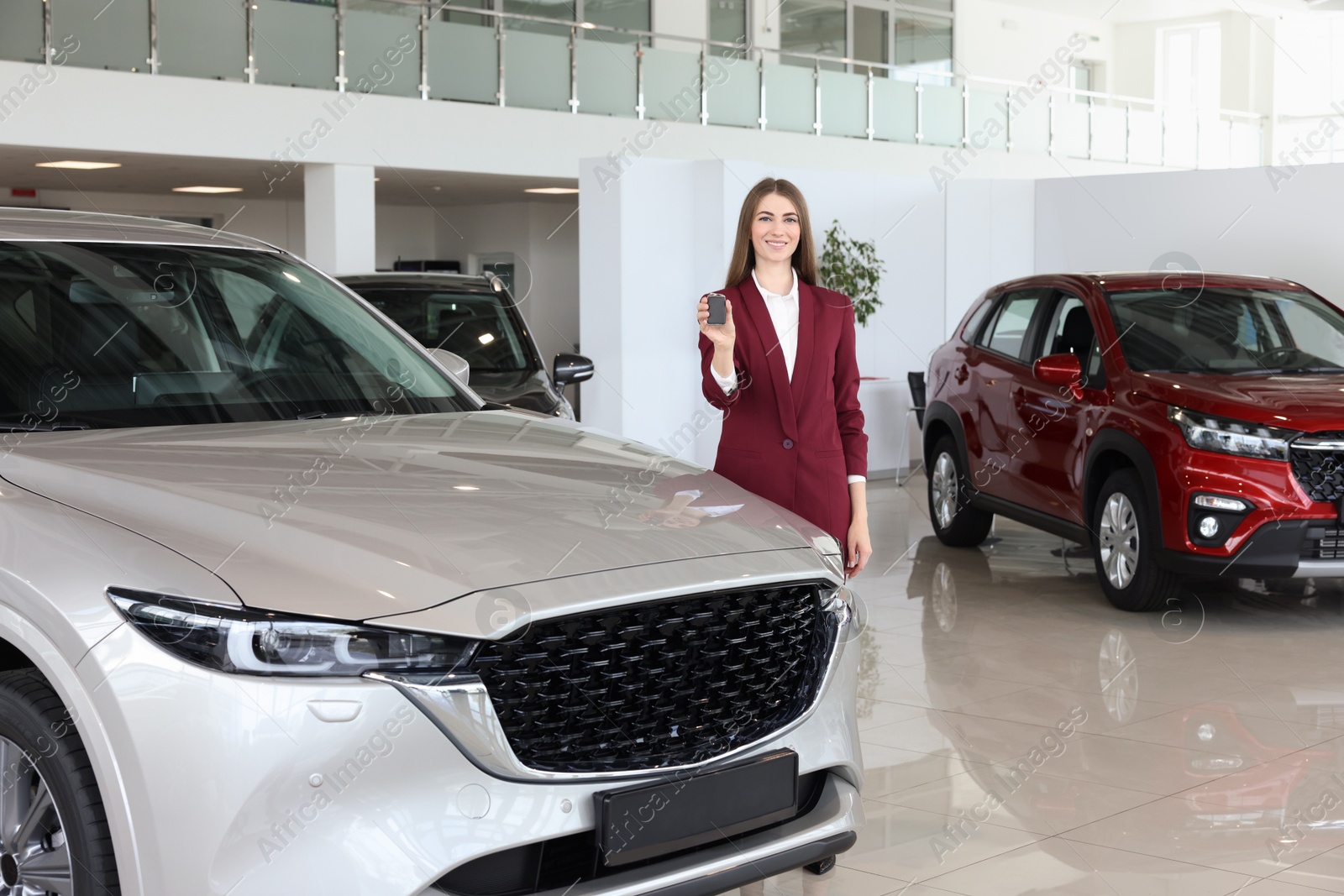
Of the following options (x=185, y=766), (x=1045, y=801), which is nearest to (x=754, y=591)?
(x=185, y=766)

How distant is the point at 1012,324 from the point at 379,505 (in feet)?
18.8

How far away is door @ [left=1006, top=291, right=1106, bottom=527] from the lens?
650cm

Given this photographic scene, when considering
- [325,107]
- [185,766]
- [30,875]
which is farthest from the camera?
[325,107]

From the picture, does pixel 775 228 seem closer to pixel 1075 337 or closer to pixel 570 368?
pixel 570 368

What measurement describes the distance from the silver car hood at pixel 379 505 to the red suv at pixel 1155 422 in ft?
11.5

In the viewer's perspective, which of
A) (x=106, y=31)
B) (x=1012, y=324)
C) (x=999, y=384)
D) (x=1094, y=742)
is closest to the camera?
(x=1094, y=742)

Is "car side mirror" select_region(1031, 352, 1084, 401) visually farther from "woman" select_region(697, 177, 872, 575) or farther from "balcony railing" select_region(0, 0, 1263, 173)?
"balcony railing" select_region(0, 0, 1263, 173)

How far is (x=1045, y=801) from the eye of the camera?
3.85 metres

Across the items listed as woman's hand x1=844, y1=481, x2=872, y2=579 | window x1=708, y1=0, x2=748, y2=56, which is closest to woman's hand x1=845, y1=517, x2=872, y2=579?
woman's hand x1=844, y1=481, x2=872, y2=579

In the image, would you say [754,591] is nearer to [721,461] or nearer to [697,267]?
[721,461]


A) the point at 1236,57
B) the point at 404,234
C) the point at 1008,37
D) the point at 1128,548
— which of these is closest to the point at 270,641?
the point at 1128,548

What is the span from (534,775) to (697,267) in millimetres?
9192

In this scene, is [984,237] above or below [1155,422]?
above

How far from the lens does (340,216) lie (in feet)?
42.9
